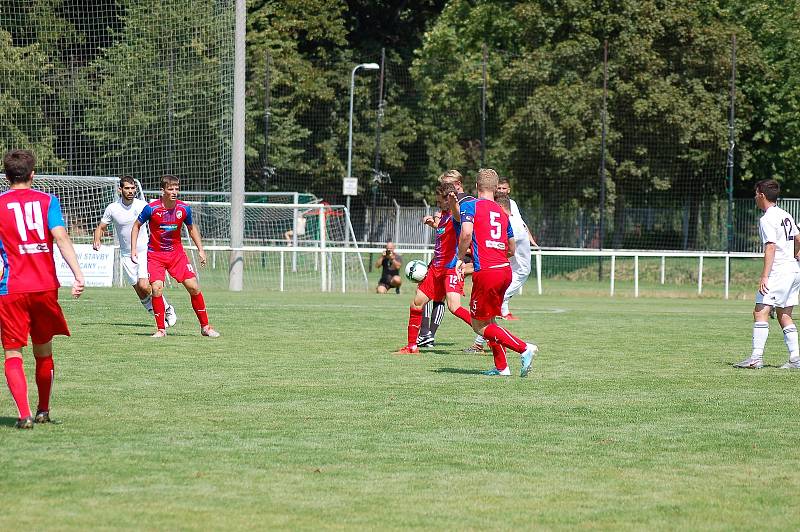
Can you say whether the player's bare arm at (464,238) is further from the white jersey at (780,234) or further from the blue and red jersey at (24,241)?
the blue and red jersey at (24,241)

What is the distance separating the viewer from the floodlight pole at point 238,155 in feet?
93.1

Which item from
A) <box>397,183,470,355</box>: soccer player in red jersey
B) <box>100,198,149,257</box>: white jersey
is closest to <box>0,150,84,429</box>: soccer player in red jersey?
<box>397,183,470,355</box>: soccer player in red jersey

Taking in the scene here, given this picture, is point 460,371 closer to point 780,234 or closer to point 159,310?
point 780,234

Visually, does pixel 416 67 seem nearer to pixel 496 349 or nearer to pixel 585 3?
pixel 585 3

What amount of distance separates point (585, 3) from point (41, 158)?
22400mm

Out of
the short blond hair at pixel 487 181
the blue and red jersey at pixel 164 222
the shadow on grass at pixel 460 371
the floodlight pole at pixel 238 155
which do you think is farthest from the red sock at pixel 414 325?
the floodlight pole at pixel 238 155

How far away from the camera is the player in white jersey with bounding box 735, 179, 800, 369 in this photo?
41.4 ft

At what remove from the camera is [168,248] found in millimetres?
15727

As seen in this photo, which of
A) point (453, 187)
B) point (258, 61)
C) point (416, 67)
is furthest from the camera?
point (416, 67)

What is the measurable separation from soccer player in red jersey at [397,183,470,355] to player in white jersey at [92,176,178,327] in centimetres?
405

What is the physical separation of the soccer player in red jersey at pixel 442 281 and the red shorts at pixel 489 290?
1744mm

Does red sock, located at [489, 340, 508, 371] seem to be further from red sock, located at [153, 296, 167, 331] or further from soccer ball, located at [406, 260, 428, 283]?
red sock, located at [153, 296, 167, 331]

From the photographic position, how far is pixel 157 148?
100 feet

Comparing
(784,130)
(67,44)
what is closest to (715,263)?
(784,130)
